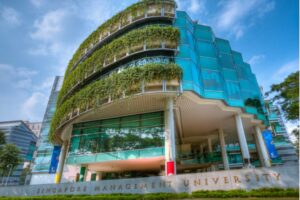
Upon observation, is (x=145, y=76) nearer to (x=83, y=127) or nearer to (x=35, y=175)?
(x=83, y=127)

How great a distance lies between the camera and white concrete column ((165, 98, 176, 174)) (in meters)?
14.1

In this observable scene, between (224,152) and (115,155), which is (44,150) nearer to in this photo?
(115,155)

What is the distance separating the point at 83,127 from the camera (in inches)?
800

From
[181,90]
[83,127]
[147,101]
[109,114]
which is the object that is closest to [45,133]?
[83,127]

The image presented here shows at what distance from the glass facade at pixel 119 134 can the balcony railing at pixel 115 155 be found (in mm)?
284

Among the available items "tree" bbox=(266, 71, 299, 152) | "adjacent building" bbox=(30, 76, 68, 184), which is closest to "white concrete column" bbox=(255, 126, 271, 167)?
"tree" bbox=(266, 71, 299, 152)

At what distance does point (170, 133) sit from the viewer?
48.3 ft

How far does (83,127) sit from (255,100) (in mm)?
21036

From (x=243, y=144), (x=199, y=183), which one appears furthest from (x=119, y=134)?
(x=243, y=144)

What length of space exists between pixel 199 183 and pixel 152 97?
300 inches

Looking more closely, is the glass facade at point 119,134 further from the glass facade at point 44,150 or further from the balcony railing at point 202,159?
the glass facade at point 44,150

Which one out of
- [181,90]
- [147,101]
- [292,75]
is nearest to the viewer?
[292,75]

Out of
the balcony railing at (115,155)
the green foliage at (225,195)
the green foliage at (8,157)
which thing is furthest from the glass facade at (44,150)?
the green foliage at (225,195)

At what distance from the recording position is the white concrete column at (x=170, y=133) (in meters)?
14.1
